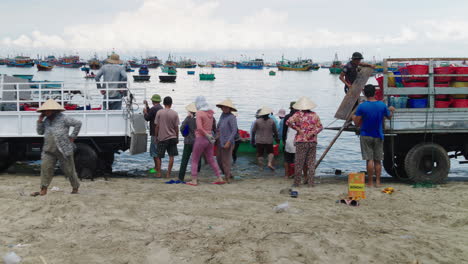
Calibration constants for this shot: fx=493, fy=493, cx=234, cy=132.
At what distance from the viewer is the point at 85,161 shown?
10922 mm

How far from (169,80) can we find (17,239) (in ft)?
295

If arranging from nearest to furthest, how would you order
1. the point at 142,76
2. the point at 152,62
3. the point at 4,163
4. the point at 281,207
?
the point at 281,207 < the point at 4,163 < the point at 142,76 < the point at 152,62

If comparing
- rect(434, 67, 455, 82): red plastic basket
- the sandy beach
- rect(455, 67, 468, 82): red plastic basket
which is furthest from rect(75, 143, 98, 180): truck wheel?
rect(455, 67, 468, 82): red plastic basket

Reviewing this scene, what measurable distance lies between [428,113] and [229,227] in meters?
5.53

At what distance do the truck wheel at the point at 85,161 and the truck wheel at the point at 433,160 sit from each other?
6.75 m

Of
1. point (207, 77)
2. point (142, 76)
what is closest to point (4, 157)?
point (142, 76)

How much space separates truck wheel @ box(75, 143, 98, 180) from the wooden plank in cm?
551

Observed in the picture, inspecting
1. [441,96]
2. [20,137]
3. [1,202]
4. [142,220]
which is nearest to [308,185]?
[441,96]

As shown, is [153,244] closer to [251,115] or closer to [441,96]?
[441,96]

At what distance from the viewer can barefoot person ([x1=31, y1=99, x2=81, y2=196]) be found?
8.29 metres

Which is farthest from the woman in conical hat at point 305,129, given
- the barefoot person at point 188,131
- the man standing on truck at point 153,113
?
the man standing on truck at point 153,113

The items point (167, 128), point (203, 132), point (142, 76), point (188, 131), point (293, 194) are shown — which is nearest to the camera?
point (293, 194)

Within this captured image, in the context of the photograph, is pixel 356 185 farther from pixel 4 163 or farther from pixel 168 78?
pixel 168 78

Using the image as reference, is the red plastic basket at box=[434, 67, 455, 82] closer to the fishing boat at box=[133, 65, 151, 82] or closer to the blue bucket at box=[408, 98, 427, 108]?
the blue bucket at box=[408, 98, 427, 108]
